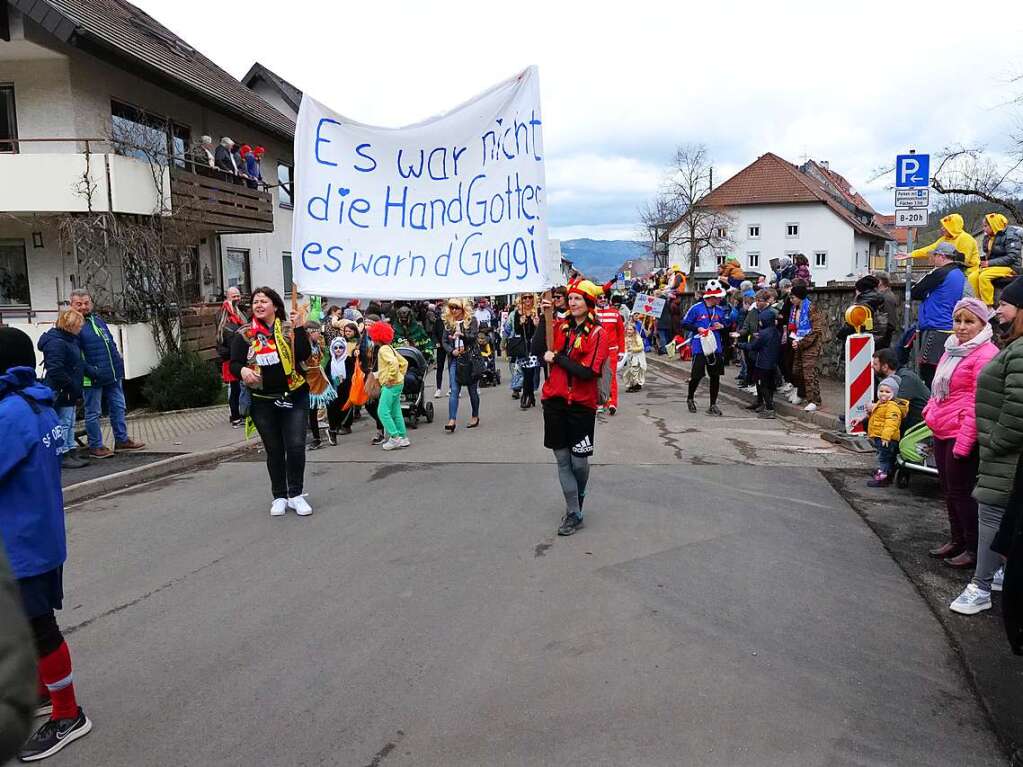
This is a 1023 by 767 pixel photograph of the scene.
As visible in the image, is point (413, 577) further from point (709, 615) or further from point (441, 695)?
point (709, 615)

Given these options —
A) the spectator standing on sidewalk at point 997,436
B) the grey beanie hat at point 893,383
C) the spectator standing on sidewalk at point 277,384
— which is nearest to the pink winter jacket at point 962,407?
the spectator standing on sidewalk at point 997,436

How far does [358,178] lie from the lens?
5973 mm

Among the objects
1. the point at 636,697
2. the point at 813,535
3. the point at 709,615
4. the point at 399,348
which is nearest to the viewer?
the point at 636,697

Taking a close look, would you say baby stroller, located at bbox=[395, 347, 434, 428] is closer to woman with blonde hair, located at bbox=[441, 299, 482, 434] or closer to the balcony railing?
woman with blonde hair, located at bbox=[441, 299, 482, 434]

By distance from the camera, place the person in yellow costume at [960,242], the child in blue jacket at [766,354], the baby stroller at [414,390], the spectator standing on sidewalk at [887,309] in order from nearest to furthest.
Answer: the person in yellow costume at [960,242] < the spectator standing on sidewalk at [887,309] < the baby stroller at [414,390] < the child in blue jacket at [766,354]

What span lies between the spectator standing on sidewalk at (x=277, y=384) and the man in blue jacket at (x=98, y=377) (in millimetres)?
3768

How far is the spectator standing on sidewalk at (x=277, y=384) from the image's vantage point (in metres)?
6.30

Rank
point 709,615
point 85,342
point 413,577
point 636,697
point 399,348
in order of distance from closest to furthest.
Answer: point 636,697, point 709,615, point 413,577, point 85,342, point 399,348

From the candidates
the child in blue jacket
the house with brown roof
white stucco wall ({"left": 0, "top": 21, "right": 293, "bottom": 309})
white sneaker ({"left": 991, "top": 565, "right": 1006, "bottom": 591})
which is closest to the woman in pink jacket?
white sneaker ({"left": 991, "top": 565, "right": 1006, "bottom": 591})

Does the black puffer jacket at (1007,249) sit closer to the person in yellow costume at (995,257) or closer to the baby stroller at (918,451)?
the person in yellow costume at (995,257)

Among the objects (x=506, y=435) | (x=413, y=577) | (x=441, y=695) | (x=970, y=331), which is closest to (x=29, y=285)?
(x=506, y=435)

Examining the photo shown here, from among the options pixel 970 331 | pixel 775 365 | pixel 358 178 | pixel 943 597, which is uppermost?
pixel 358 178

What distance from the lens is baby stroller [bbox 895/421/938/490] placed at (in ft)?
21.6

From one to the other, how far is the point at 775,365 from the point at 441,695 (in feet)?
29.8
